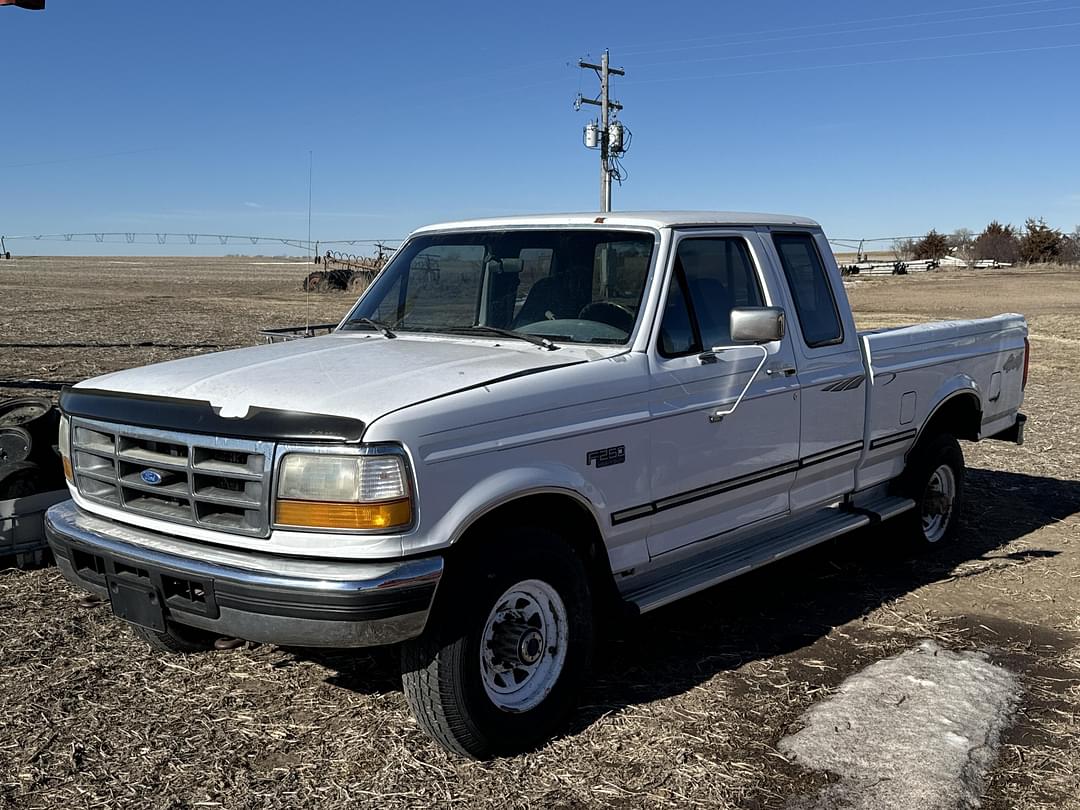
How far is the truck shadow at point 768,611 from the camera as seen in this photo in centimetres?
464

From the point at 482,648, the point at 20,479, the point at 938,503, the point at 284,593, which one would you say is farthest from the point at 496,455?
the point at 938,503

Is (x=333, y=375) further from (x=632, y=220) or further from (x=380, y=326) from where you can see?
(x=632, y=220)

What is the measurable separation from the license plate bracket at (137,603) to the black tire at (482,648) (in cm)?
89

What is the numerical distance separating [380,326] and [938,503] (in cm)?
385

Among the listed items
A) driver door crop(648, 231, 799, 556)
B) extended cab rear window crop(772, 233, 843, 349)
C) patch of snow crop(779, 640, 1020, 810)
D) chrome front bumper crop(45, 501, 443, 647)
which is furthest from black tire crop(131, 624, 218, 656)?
extended cab rear window crop(772, 233, 843, 349)

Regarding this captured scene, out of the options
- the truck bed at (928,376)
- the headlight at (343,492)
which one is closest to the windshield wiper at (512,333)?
the headlight at (343,492)

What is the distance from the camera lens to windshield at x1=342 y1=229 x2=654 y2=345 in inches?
187

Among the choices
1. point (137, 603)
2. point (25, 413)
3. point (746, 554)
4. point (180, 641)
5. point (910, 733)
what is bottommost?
point (910, 733)

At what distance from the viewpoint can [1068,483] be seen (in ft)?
28.6

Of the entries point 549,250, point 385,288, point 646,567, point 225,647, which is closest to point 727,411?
point 646,567

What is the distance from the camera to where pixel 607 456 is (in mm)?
4141

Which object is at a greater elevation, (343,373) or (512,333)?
(512,333)

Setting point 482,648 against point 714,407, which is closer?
point 482,648

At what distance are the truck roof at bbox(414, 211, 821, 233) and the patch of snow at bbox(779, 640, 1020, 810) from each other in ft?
7.40
